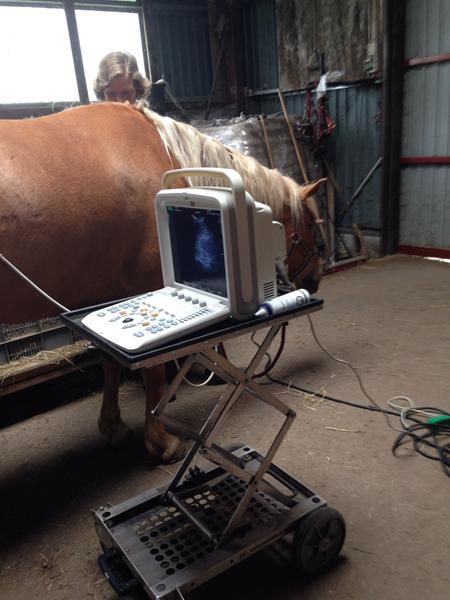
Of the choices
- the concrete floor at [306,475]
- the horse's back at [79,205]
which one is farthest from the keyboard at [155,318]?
the concrete floor at [306,475]

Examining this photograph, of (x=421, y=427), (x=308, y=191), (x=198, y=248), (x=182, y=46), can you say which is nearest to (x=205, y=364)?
(x=198, y=248)

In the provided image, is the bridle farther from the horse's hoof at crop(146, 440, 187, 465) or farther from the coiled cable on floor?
the horse's hoof at crop(146, 440, 187, 465)

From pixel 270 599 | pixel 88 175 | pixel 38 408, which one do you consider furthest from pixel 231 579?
pixel 38 408

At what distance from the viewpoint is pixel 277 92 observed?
6.12 meters

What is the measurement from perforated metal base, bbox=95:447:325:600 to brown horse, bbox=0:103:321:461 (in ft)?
1.65

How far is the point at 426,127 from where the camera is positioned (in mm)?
4977

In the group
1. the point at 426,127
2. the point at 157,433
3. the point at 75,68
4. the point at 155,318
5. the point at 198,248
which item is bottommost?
the point at 157,433

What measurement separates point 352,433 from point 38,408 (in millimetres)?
1721

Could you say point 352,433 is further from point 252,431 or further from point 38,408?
point 38,408

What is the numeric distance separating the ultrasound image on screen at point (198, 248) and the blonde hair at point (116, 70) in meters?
1.67

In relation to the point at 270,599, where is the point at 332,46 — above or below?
above

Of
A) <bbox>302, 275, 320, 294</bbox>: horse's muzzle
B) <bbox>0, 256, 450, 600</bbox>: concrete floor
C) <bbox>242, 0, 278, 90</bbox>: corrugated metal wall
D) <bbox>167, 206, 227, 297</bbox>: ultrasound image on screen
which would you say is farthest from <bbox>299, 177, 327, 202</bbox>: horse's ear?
<bbox>242, 0, 278, 90</bbox>: corrugated metal wall

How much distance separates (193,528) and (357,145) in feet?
16.1

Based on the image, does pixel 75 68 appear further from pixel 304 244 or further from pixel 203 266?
pixel 203 266
